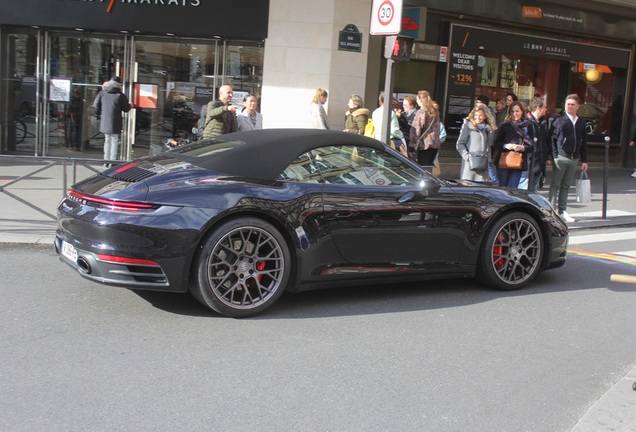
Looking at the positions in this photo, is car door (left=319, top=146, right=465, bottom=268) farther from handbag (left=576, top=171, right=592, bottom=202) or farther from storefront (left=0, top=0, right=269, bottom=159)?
storefront (left=0, top=0, right=269, bottom=159)

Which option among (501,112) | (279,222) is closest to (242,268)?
(279,222)

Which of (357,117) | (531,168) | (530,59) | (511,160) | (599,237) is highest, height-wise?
(530,59)

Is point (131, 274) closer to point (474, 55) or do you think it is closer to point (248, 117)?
point (248, 117)

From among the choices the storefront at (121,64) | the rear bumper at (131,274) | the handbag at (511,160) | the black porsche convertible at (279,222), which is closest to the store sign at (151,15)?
the storefront at (121,64)

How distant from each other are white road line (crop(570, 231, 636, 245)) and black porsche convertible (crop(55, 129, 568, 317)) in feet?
11.3

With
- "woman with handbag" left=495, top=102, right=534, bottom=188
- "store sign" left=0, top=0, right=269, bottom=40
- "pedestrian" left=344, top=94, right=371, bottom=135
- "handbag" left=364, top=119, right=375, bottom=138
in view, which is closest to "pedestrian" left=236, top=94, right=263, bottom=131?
"handbag" left=364, top=119, right=375, bottom=138

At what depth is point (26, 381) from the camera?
4.23m

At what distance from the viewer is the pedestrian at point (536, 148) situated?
10711 millimetres

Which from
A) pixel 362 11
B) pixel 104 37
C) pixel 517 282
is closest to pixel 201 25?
pixel 104 37

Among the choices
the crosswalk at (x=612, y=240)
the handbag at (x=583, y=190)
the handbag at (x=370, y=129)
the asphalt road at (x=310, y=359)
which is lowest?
the asphalt road at (x=310, y=359)

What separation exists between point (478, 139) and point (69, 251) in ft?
22.2

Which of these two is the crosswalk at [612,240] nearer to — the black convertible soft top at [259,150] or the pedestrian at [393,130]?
the pedestrian at [393,130]

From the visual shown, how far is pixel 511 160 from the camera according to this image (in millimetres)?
10531

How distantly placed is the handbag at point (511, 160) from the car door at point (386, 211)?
14.1 feet
